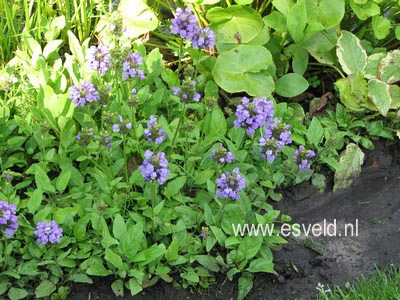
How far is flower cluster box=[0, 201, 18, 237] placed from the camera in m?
2.24

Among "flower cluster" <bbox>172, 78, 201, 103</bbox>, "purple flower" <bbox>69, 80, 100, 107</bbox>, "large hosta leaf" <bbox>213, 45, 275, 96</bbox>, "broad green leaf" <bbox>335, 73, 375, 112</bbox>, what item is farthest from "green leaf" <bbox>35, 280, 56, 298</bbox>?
"broad green leaf" <bbox>335, 73, 375, 112</bbox>

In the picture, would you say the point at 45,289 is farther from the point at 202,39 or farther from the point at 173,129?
the point at 202,39

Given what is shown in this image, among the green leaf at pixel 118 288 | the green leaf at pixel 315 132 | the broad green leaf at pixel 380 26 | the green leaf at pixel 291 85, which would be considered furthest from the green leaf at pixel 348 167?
the green leaf at pixel 118 288

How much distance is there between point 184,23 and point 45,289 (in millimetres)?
1129

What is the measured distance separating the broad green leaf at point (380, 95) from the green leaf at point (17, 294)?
1.79 m

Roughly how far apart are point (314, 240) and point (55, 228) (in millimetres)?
1089

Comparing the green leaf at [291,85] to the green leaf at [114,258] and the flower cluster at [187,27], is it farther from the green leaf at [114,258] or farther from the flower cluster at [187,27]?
the green leaf at [114,258]

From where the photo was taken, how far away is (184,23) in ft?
8.51

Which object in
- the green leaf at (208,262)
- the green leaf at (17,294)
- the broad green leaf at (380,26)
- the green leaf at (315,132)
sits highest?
the broad green leaf at (380,26)

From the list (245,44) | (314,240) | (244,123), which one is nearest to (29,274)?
(244,123)

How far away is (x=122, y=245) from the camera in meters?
2.46

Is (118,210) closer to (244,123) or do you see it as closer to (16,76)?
(244,123)

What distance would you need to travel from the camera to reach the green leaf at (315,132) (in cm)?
306

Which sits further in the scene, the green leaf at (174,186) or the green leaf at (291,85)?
the green leaf at (291,85)
